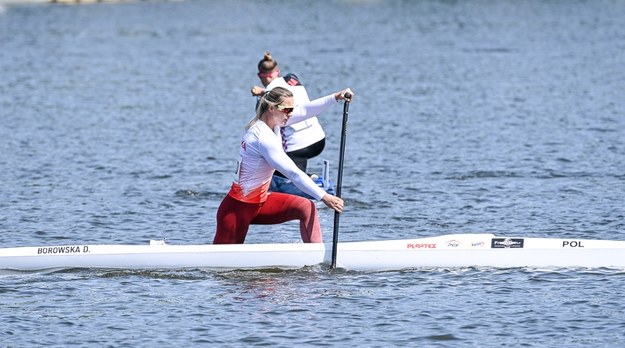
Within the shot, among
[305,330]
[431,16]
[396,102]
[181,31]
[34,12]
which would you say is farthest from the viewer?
[34,12]

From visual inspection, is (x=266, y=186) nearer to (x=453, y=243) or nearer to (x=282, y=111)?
(x=282, y=111)

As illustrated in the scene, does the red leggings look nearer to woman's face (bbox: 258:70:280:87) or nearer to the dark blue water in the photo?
the dark blue water

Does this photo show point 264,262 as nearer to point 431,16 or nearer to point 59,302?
point 59,302

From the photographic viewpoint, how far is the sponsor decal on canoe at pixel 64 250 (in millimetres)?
14062

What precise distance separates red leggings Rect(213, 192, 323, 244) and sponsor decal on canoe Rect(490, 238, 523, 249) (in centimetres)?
185

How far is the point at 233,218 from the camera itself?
13.7m

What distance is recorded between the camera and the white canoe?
1380cm

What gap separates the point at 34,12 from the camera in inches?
3024

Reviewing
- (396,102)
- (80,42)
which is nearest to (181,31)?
(80,42)

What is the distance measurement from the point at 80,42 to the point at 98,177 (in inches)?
1299

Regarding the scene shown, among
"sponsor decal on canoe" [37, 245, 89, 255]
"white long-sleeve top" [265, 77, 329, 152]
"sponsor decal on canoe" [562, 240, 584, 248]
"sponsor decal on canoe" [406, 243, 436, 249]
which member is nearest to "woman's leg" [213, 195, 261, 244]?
"sponsor decal on canoe" [37, 245, 89, 255]

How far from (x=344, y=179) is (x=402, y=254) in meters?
7.32

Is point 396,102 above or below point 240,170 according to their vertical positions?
above

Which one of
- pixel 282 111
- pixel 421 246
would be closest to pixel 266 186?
pixel 282 111
